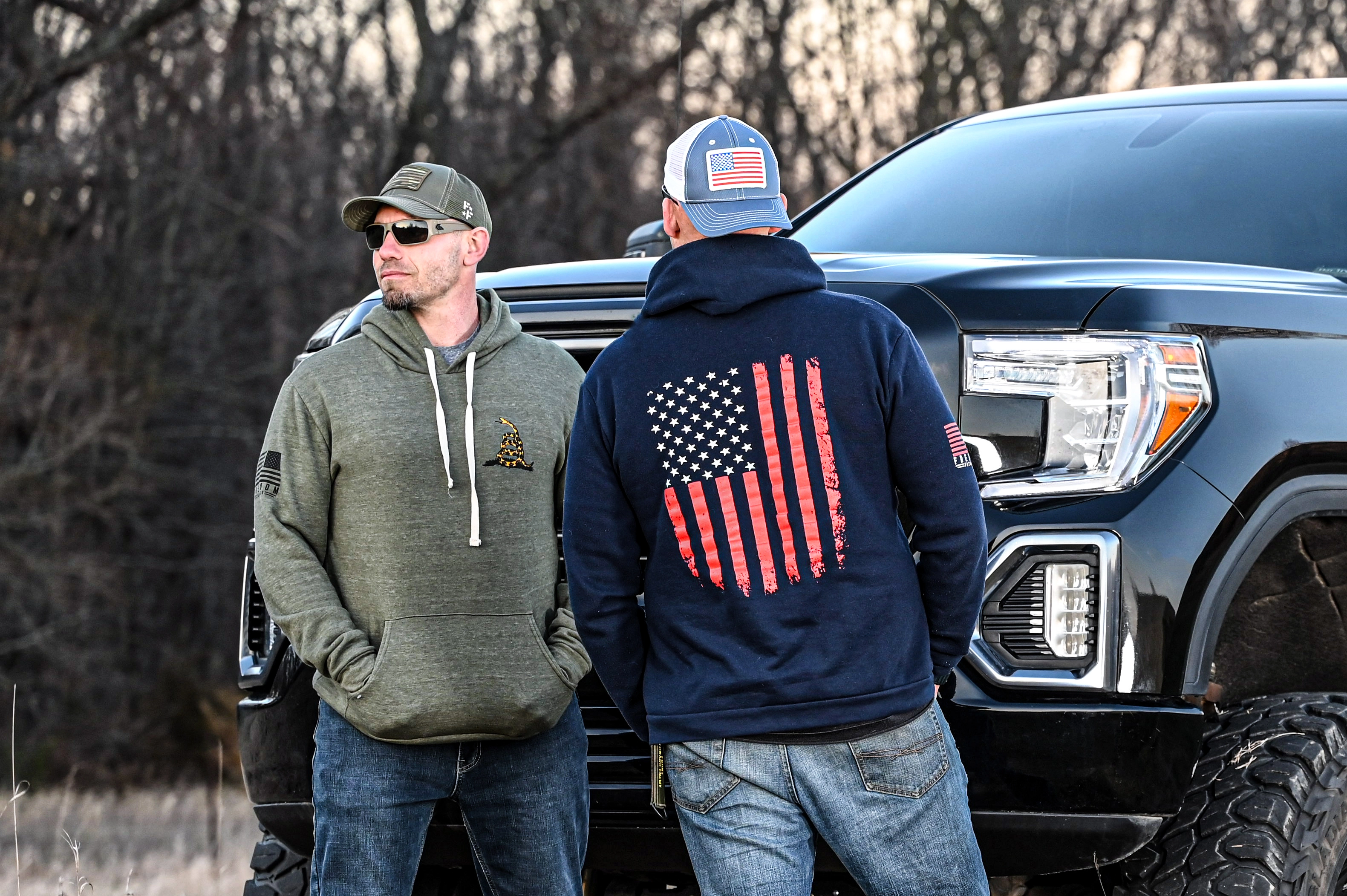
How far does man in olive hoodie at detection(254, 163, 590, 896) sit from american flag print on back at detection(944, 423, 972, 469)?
90 centimetres

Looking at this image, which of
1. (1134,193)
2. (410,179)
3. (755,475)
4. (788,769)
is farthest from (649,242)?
(788,769)

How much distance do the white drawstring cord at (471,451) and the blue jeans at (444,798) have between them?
382mm

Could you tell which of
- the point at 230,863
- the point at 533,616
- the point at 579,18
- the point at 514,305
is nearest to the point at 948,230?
the point at 514,305

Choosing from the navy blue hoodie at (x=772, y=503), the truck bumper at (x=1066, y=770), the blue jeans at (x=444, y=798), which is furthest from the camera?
the blue jeans at (x=444, y=798)

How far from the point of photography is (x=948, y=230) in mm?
A: 4277

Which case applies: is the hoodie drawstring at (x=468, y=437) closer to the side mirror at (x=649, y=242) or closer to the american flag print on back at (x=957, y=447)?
the american flag print on back at (x=957, y=447)

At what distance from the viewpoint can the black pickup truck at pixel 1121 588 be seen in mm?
2840

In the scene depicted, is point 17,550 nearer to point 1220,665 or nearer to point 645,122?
point 645,122

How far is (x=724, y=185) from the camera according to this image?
249 cm

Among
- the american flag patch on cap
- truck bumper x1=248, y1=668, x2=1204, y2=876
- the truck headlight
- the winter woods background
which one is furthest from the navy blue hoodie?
the winter woods background

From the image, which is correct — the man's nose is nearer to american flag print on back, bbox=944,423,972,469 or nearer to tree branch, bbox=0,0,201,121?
american flag print on back, bbox=944,423,972,469

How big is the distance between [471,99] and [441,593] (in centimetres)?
1662

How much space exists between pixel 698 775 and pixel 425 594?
0.85m

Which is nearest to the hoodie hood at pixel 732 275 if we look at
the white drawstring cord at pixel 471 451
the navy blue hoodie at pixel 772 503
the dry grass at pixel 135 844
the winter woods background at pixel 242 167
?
the navy blue hoodie at pixel 772 503
